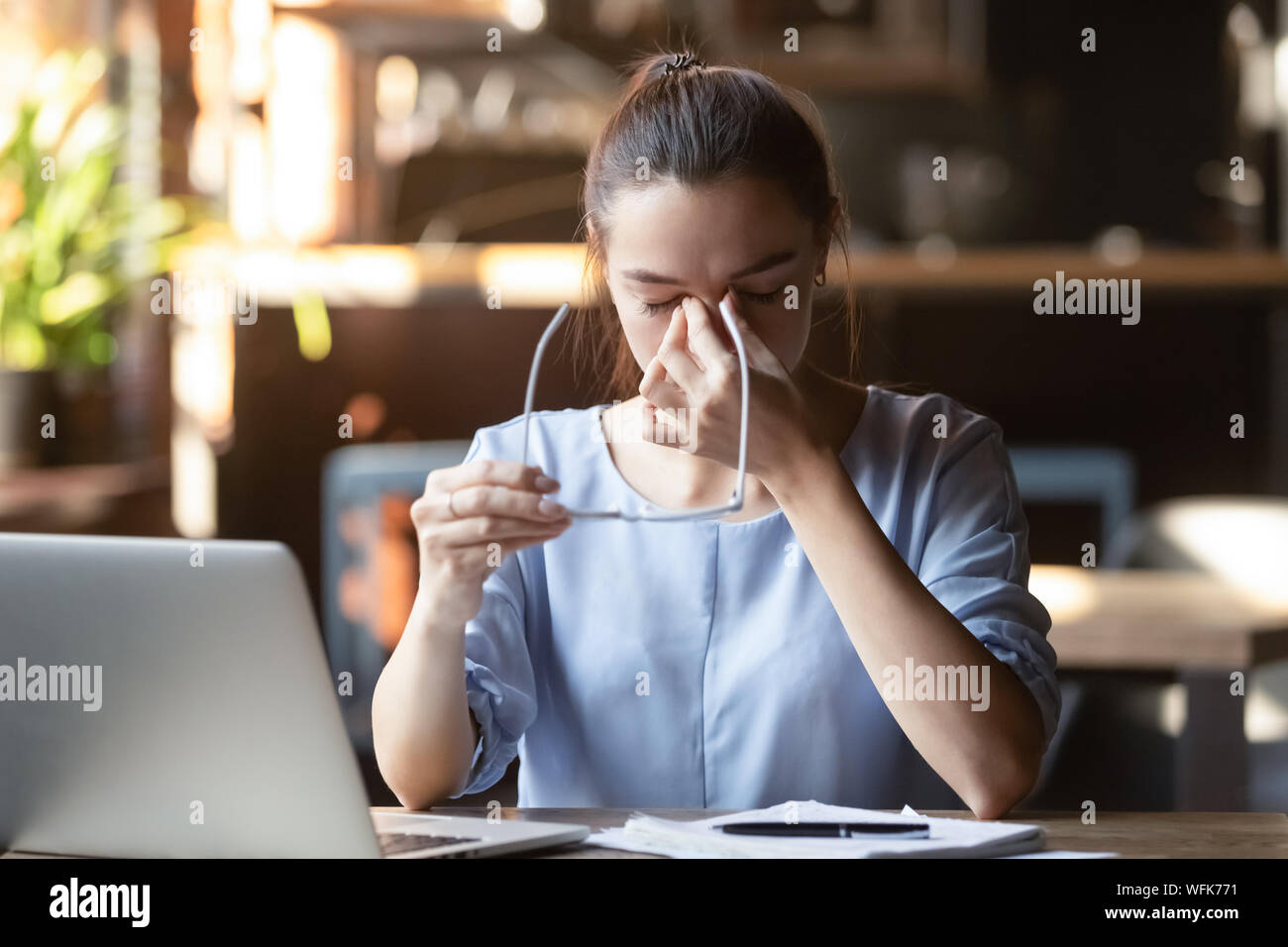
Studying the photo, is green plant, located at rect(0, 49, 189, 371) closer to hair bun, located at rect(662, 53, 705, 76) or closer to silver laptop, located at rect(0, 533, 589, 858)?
hair bun, located at rect(662, 53, 705, 76)

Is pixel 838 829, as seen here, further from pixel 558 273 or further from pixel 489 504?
pixel 558 273

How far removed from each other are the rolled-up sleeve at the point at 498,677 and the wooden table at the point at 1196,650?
0.68 meters

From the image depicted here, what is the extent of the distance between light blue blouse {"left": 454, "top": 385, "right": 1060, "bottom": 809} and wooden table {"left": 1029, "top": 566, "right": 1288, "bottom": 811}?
0.46 meters

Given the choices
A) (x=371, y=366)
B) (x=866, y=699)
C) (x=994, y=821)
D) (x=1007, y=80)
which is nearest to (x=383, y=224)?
(x=371, y=366)

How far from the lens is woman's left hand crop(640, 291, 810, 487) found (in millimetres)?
999

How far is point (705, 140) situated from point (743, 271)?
12cm

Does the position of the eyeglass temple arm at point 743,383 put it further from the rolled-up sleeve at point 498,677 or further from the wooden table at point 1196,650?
the wooden table at point 1196,650

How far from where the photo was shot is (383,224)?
115 inches

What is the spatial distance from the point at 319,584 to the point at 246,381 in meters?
0.43

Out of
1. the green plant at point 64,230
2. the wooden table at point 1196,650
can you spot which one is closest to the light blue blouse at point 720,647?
the wooden table at point 1196,650

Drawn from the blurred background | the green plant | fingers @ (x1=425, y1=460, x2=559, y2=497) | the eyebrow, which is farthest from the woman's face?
the green plant

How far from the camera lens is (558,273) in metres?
2.52

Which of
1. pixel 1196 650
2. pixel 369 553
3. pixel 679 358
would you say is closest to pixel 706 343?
pixel 679 358
